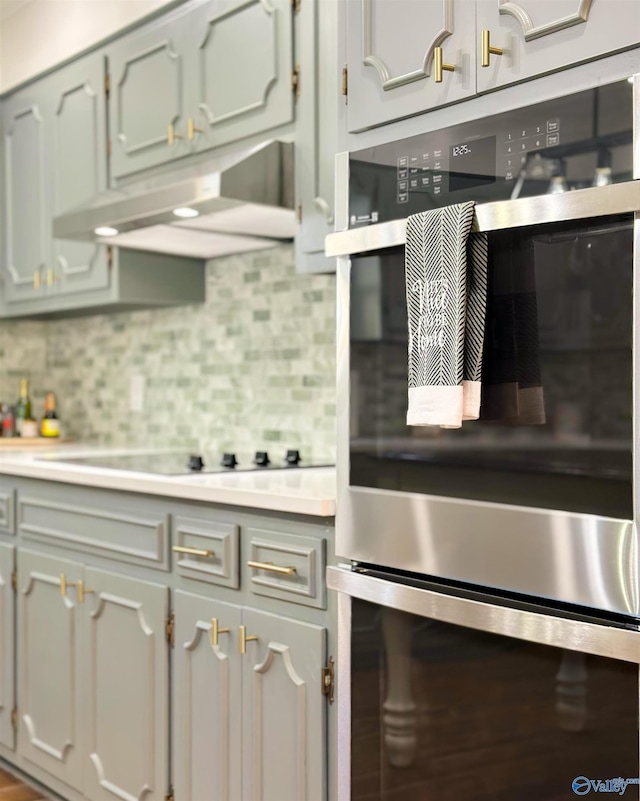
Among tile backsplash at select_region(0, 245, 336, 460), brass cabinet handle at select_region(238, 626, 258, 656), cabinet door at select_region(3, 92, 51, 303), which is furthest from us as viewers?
cabinet door at select_region(3, 92, 51, 303)

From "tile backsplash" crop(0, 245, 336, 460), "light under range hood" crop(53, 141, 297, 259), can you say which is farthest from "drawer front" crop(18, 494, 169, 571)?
"light under range hood" crop(53, 141, 297, 259)

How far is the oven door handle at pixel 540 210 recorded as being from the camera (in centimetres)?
121

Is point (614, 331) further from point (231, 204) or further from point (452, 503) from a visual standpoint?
point (231, 204)

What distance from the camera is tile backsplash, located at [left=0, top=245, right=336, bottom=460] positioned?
109 inches

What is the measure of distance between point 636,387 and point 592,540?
0.22 m

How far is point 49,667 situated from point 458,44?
6.54 ft

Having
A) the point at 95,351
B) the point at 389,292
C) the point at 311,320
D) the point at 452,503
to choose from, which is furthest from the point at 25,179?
the point at 452,503

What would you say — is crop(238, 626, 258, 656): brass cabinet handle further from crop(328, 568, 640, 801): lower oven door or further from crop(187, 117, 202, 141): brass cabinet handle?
crop(187, 117, 202, 141): brass cabinet handle

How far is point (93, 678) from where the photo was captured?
2.41 meters

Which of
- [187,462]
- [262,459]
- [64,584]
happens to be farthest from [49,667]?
[262,459]

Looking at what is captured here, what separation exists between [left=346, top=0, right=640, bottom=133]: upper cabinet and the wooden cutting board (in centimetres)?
241

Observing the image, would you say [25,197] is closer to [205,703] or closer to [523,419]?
[205,703]

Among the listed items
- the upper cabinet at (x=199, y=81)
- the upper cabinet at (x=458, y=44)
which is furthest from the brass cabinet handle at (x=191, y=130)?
the upper cabinet at (x=458, y=44)

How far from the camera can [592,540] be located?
1.26 m
